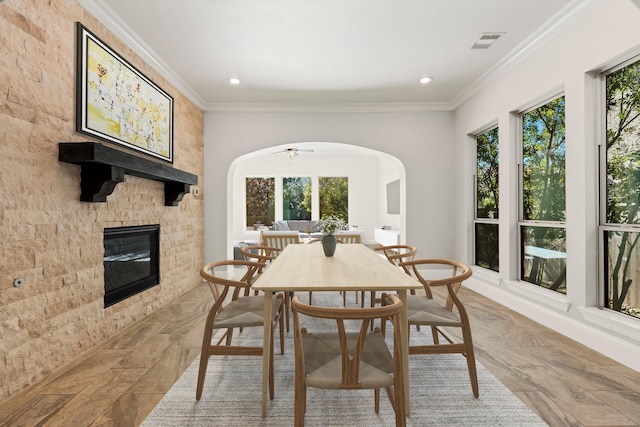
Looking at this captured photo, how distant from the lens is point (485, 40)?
3414 millimetres

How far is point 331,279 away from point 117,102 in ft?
8.41

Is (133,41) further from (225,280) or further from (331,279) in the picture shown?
(331,279)

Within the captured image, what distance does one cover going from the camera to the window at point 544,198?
3.31 m

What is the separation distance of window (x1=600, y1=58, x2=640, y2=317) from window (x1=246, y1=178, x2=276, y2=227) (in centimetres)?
887

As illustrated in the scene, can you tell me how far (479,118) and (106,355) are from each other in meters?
4.85

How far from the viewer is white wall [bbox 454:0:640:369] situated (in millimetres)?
2537

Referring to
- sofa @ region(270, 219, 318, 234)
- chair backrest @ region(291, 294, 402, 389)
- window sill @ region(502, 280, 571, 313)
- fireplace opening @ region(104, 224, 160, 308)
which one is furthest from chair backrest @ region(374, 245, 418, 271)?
sofa @ region(270, 219, 318, 234)

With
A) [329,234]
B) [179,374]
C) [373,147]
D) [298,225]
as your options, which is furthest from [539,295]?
[298,225]

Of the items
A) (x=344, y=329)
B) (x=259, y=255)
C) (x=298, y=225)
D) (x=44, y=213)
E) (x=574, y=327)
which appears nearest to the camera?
(x=344, y=329)

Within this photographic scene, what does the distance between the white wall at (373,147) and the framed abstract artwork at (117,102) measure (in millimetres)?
1373

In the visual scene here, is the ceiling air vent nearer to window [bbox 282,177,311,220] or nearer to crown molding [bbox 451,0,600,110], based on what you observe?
crown molding [bbox 451,0,600,110]

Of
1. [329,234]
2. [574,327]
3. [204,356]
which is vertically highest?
[329,234]

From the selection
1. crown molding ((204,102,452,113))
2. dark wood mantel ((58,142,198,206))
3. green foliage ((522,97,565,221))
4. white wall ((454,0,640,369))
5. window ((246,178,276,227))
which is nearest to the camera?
dark wood mantel ((58,142,198,206))

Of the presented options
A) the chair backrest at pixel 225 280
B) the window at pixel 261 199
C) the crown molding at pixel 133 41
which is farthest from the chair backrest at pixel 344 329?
the window at pixel 261 199
